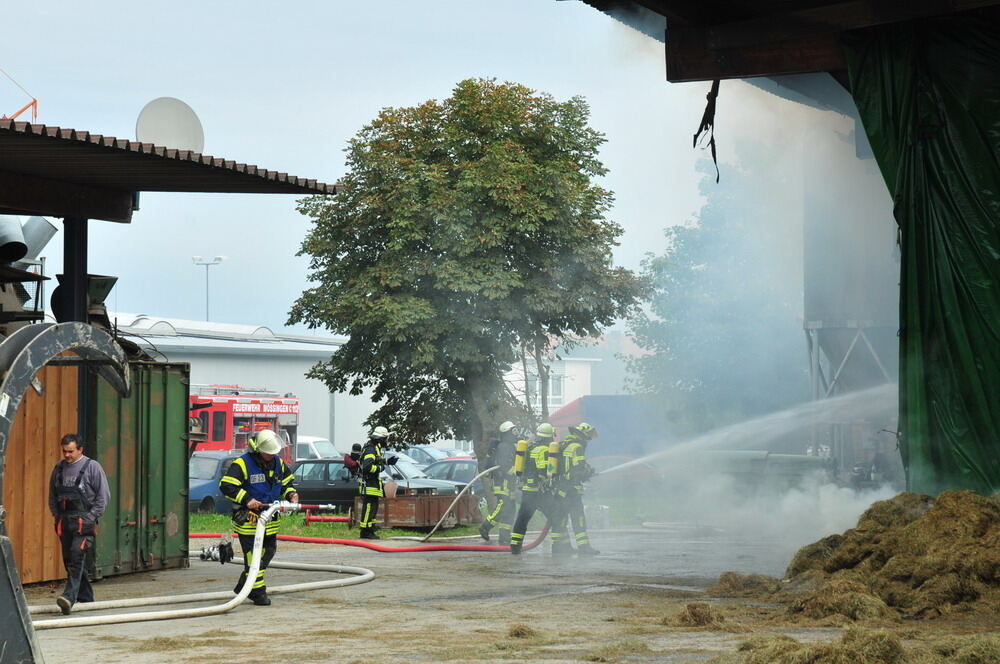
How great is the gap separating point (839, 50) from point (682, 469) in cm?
1567

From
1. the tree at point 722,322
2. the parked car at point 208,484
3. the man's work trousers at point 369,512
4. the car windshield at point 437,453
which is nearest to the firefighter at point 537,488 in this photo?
the man's work trousers at point 369,512

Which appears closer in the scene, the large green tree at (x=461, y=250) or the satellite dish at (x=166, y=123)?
the satellite dish at (x=166, y=123)

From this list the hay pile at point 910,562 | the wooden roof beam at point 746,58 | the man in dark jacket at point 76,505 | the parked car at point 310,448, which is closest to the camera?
the hay pile at point 910,562

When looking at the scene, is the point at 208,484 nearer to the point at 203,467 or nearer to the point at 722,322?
the point at 203,467

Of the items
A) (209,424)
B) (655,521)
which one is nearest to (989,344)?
(655,521)

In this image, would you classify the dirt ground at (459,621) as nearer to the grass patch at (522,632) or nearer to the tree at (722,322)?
the grass patch at (522,632)

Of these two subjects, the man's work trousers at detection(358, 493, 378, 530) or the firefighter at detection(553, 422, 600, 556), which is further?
the man's work trousers at detection(358, 493, 378, 530)

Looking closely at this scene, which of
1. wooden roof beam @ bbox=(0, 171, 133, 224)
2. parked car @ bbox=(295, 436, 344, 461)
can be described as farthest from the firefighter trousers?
parked car @ bbox=(295, 436, 344, 461)

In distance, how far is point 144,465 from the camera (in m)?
14.2

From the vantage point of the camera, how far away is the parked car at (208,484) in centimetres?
2645

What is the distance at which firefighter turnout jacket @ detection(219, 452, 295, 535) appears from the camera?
11531 mm

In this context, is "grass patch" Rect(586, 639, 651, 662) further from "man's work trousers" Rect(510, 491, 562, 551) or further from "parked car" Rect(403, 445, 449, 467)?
"parked car" Rect(403, 445, 449, 467)

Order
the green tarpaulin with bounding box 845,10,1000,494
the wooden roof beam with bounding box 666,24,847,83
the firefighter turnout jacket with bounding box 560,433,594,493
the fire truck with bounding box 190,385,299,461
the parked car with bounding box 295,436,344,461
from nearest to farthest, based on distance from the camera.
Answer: the green tarpaulin with bounding box 845,10,1000,494 → the wooden roof beam with bounding box 666,24,847,83 → the firefighter turnout jacket with bounding box 560,433,594,493 → the fire truck with bounding box 190,385,299,461 → the parked car with bounding box 295,436,344,461

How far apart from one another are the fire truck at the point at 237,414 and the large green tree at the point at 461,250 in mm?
9181
